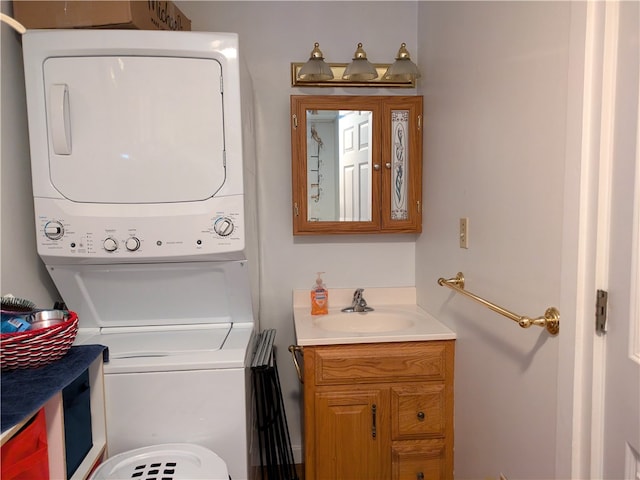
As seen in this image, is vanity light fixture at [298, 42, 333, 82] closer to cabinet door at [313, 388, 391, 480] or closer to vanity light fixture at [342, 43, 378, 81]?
vanity light fixture at [342, 43, 378, 81]

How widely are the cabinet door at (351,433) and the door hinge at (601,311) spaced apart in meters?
0.95

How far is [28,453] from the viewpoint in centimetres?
97

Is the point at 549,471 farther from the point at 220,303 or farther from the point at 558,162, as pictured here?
the point at 220,303

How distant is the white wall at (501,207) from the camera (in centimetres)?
107

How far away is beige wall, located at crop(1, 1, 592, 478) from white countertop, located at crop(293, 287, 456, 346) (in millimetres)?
60

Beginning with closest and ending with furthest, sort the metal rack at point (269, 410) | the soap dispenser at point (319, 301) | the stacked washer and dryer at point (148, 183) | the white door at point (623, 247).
Answer: the white door at point (623, 247) < the stacked washer and dryer at point (148, 183) < the metal rack at point (269, 410) < the soap dispenser at point (319, 301)

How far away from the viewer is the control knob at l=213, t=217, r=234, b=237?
1459 mm

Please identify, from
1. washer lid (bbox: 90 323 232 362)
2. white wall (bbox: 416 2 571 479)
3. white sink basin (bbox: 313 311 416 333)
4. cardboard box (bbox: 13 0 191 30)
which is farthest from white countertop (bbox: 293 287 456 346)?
cardboard box (bbox: 13 0 191 30)

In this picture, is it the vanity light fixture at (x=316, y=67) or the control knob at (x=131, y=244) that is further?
the vanity light fixture at (x=316, y=67)

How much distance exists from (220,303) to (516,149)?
1215mm

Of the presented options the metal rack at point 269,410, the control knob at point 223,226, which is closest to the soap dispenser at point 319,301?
the metal rack at point 269,410

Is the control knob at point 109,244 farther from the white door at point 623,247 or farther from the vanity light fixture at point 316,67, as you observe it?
the white door at point 623,247

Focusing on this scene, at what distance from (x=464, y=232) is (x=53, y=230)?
1.49 meters

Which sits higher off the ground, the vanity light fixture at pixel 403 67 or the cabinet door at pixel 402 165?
the vanity light fixture at pixel 403 67
